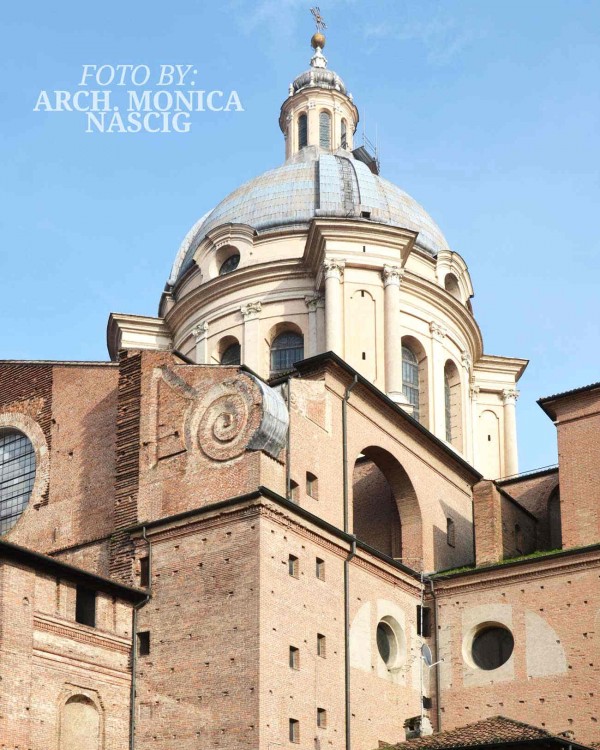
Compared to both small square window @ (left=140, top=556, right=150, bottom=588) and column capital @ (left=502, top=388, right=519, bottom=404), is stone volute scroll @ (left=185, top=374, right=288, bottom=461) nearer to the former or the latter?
small square window @ (left=140, top=556, right=150, bottom=588)

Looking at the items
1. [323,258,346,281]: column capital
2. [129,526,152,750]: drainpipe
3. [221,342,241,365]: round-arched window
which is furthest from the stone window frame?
[323,258,346,281]: column capital

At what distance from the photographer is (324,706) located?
27.8 m

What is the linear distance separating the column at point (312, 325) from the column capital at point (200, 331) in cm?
365

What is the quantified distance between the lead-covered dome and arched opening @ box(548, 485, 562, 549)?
12387 millimetres

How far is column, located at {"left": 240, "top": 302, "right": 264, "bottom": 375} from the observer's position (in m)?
44.1

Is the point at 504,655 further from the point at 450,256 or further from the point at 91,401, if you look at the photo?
the point at 450,256

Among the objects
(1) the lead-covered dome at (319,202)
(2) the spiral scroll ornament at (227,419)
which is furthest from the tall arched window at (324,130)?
(2) the spiral scroll ornament at (227,419)

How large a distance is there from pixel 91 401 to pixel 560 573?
11.5m

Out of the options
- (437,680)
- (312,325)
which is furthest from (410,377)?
(437,680)

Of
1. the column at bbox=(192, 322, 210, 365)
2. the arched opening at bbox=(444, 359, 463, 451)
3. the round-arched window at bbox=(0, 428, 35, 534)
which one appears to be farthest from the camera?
the arched opening at bbox=(444, 359, 463, 451)

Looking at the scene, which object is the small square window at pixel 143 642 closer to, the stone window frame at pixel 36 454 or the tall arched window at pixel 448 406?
the stone window frame at pixel 36 454

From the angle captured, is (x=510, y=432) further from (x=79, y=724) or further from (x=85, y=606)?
(x=79, y=724)

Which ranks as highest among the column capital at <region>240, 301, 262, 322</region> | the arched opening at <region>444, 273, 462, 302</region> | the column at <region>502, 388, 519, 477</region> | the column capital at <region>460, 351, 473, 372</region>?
the arched opening at <region>444, 273, 462, 302</region>

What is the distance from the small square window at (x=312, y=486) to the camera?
3030cm
